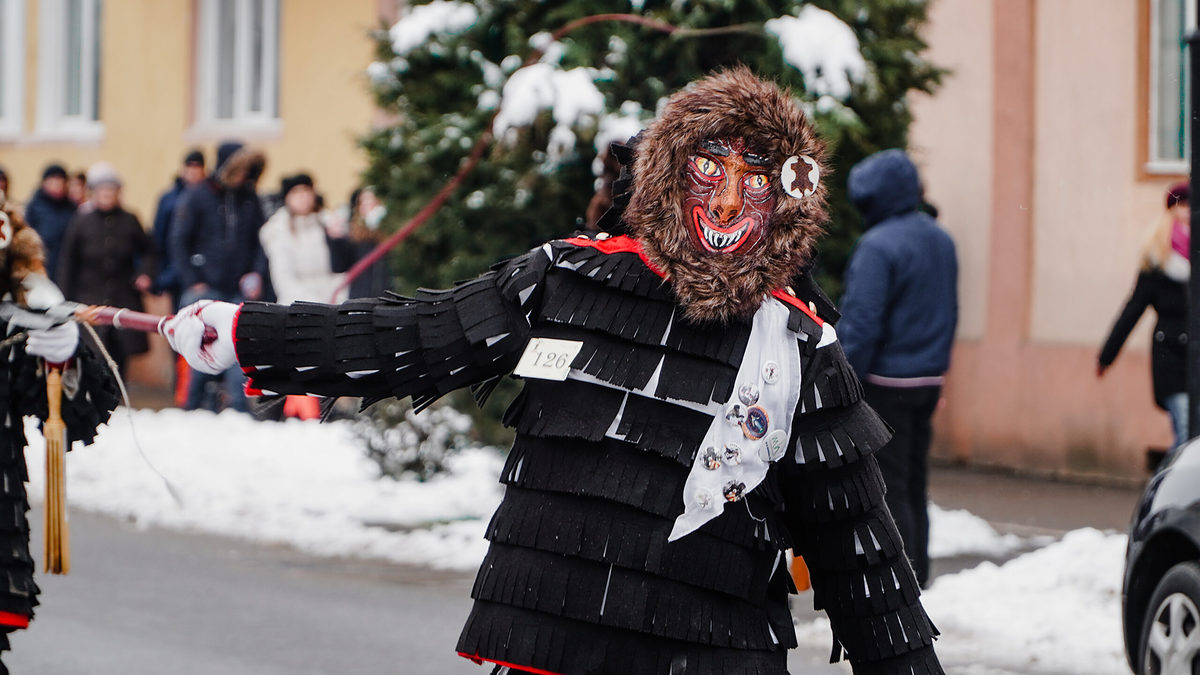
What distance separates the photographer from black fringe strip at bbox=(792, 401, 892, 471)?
3498 mm

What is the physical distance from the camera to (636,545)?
11.2ft

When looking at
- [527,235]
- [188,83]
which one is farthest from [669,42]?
[188,83]

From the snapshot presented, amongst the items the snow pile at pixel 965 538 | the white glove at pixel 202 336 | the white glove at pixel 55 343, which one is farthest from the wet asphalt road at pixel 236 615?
the white glove at pixel 202 336

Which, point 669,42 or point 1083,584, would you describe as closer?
point 1083,584

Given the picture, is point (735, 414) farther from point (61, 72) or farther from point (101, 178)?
point (61, 72)

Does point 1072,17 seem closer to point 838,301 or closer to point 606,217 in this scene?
point 838,301

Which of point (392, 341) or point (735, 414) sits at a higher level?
point (392, 341)

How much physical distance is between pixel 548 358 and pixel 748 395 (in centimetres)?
36

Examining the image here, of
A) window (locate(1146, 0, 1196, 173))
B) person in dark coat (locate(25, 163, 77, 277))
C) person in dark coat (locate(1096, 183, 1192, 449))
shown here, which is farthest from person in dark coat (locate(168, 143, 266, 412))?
person in dark coat (locate(1096, 183, 1192, 449))

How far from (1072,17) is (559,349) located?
10.4 meters

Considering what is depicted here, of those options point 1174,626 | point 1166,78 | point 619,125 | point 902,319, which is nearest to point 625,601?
point 1174,626

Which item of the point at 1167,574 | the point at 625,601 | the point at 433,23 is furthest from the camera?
the point at 433,23

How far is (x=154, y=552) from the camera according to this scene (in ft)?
30.8

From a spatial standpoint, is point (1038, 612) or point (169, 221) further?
point (169, 221)
